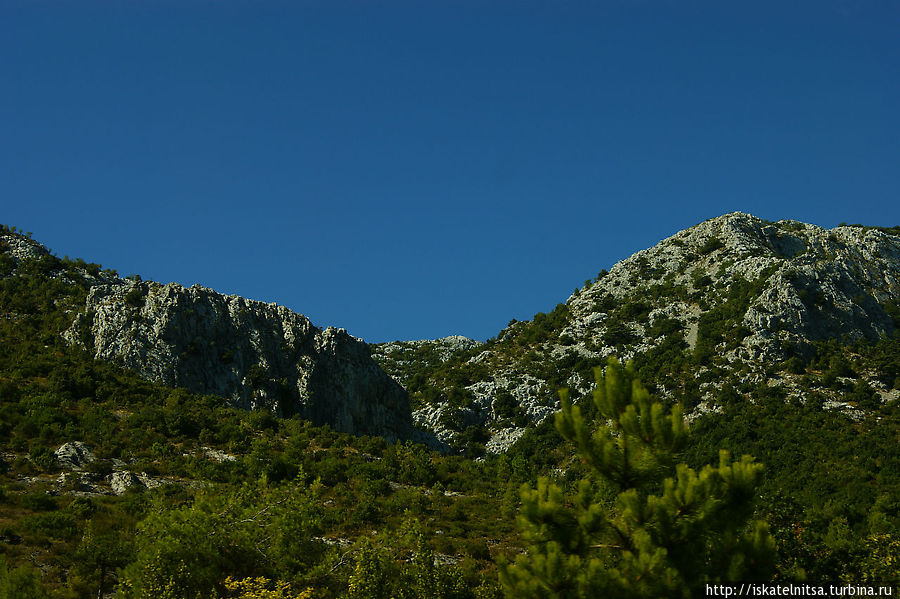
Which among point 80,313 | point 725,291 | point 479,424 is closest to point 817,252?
point 725,291

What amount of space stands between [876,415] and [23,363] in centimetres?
7024

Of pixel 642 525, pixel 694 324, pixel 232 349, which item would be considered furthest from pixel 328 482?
pixel 694 324

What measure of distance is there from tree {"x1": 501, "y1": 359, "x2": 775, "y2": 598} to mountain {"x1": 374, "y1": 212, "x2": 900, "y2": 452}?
2377 inches

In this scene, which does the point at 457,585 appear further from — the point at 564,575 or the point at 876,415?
the point at 876,415

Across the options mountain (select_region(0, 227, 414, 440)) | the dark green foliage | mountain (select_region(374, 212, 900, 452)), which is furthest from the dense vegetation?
mountain (select_region(0, 227, 414, 440))

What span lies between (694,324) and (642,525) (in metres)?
78.1

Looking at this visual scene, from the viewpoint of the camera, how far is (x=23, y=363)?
49500mm

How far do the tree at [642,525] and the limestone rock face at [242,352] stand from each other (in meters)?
47.3

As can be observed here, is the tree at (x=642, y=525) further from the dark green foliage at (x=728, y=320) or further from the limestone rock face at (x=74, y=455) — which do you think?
the dark green foliage at (x=728, y=320)

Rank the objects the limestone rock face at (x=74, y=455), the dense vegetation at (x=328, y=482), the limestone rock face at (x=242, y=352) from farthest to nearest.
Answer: the limestone rock face at (x=242, y=352)
the limestone rock face at (x=74, y=455)
the dense vegetation at (x=328, y=482)

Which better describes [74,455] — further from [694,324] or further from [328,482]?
[694,324]

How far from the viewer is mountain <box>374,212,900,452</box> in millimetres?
79375

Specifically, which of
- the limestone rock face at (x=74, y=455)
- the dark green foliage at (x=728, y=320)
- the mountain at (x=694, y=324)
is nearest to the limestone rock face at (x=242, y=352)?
the limestone rock face at (x=74, y=455)

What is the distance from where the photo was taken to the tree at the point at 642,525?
15.5m
